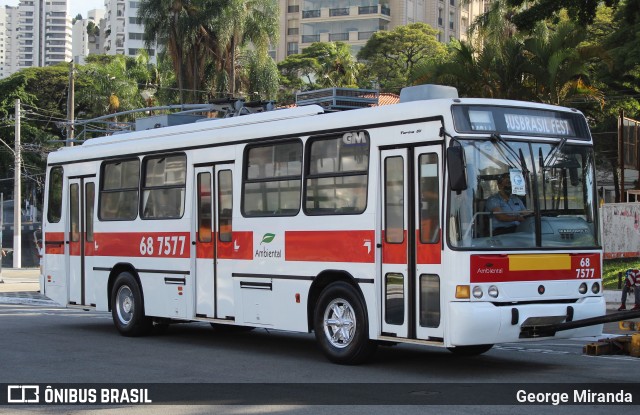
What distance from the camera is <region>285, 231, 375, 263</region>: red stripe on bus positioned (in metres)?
12.4

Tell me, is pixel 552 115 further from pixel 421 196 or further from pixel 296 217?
pixel 296 217

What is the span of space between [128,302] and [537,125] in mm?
7913

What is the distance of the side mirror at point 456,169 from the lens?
437 inches

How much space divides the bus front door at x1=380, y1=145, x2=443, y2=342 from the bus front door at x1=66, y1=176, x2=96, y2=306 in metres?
7.39

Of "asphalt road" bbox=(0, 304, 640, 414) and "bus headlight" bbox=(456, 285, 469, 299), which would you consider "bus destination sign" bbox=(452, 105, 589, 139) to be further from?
"asphalt road" bbox=(0, 304, 640, 414)

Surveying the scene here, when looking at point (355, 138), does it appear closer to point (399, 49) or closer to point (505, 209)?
point (505, 209)

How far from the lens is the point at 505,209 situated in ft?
37.7

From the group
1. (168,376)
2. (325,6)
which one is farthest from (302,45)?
(168,376)

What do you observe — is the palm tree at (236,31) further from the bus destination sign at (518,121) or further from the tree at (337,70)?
the bus destination sign at (518,121)

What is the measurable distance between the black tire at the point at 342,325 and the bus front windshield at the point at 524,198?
1783 mm

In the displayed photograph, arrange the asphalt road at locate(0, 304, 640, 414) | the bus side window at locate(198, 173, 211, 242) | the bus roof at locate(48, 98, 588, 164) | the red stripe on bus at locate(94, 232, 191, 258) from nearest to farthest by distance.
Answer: the asphalt road at locate(0, 304, 640, 414)
the bus roof at locate(48, 98, 588, 164)
the bus side window at locate(198, 173, 211, 242)
the red stripe on bus at locate(94, 232, 191, 258)

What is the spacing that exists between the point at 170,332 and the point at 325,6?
8647cm

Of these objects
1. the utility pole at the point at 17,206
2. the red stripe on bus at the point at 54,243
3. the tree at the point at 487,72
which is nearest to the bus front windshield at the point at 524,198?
the red stripe on bus at the point at 54,243

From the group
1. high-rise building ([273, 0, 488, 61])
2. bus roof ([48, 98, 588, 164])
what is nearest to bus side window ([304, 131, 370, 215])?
bus roof ([48, 98, 588, 164])
